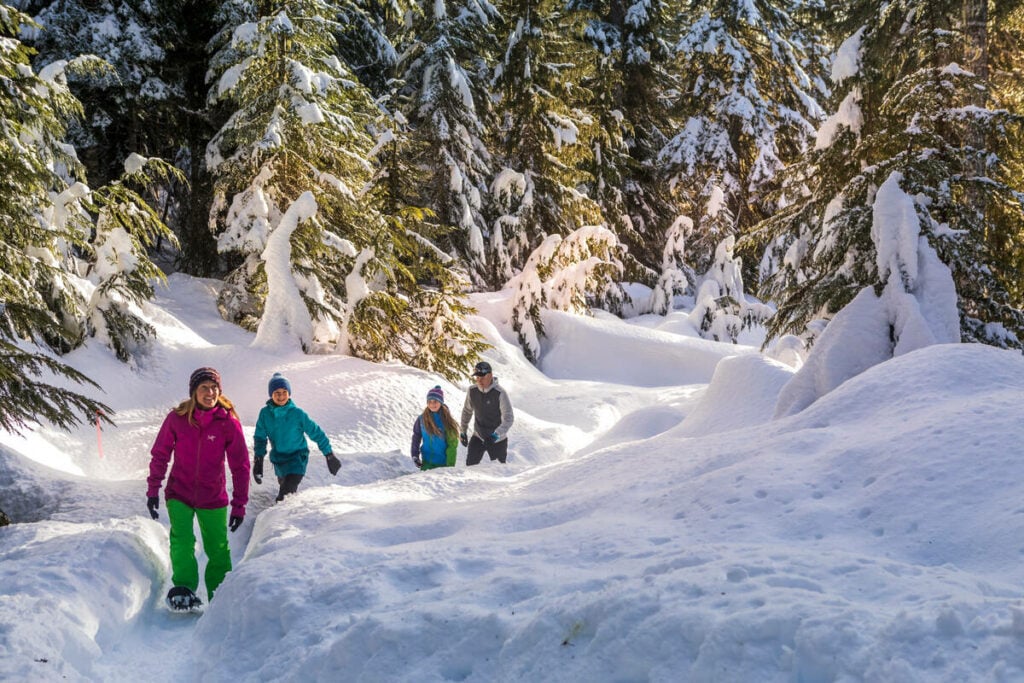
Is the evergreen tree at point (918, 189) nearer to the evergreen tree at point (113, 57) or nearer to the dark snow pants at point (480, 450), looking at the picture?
the dark snow pants at point (480, 450)

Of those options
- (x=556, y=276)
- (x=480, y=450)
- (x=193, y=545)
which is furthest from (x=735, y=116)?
(x=193, y=545)

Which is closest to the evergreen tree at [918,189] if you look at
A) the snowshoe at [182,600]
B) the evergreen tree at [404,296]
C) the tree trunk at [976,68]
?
the tree trunk at [976,68]

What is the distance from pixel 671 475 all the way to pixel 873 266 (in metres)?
4.80

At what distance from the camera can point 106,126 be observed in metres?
17.9

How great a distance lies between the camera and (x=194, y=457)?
5.71 metres

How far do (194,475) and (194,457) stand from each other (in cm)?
14

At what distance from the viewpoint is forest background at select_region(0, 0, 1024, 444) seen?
8.69 metres

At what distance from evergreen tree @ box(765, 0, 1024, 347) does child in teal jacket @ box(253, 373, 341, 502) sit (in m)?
6.05

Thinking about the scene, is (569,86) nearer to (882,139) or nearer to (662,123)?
(662,123)

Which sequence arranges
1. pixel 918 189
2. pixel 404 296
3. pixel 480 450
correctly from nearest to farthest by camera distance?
pixel 918 189, pixel 480 450, pixel 404 296

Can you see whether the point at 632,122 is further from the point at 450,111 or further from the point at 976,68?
the point at 976,68

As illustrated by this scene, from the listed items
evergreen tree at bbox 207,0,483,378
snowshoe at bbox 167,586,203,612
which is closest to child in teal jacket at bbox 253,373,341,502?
snowshoe at bbox 167,586,203,612

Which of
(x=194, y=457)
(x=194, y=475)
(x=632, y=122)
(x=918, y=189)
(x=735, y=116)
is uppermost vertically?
(x=632, y=122)

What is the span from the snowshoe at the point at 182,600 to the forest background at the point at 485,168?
7.17 feet
